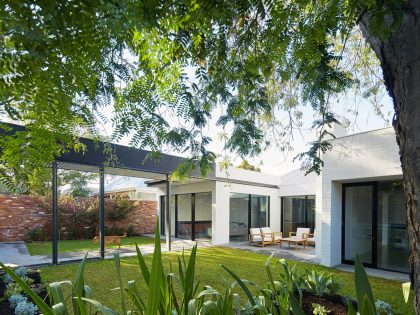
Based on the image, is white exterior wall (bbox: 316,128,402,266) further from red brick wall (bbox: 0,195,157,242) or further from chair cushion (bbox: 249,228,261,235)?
red brick wall (bbox: 0,195,157,242)

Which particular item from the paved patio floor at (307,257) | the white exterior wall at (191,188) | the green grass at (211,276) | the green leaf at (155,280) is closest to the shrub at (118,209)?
the white exterior wall at (191,188)

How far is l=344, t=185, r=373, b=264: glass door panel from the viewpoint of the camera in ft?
31.1

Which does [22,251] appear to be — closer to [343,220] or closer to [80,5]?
[343,220]

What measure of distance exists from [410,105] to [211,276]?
7.50m

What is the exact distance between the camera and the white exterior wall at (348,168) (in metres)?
8.29

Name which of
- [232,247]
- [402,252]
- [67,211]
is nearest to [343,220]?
[402,252]

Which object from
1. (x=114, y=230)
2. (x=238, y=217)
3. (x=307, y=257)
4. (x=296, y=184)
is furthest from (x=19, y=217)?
(x=296, y=184)

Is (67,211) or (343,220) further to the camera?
(67,211)

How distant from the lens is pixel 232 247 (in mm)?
13961

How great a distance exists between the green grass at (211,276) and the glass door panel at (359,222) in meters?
1.26

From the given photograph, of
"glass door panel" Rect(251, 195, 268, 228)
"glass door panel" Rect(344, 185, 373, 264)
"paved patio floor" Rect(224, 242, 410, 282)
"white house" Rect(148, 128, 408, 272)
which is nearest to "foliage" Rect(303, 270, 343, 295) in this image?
"paved patio floor" Rect(224, 242, 410, 282)

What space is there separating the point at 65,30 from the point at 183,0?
42 cm

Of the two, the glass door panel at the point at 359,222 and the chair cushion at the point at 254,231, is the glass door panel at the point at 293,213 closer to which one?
the chair cushion at the point at 254,231

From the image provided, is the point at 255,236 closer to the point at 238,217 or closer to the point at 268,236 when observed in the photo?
the point at 268,236
